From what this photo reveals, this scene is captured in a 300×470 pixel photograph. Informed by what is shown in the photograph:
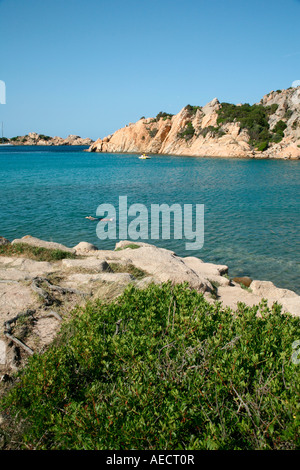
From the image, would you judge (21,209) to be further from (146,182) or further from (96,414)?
(96,414)

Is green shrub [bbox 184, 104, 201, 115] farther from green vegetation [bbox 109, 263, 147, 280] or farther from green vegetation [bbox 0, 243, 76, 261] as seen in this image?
green vegetation [bbox 109, 263, 147, 280]

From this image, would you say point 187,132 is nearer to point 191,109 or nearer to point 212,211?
point 191,109

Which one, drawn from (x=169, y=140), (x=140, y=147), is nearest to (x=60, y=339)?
(x=169, y=140)

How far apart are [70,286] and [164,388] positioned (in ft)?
17.9

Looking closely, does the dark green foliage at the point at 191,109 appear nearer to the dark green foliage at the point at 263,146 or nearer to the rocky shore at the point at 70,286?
the dark green foliage at the point at 263,146

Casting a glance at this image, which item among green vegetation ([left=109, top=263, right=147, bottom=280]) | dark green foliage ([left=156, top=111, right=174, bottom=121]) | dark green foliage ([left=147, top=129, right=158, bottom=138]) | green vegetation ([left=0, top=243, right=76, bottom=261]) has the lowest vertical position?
green vegetation ([left=109, top=263, right=147, bottom=280])

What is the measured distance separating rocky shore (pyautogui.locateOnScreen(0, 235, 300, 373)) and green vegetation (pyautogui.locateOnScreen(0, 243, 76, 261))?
127 mm

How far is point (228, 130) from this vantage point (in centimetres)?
8269

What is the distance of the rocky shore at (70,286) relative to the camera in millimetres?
6277

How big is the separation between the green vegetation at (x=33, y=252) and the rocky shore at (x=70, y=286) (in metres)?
0.13

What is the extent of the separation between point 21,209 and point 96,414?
80.2 ft

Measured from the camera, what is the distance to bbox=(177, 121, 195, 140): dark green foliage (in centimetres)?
9331

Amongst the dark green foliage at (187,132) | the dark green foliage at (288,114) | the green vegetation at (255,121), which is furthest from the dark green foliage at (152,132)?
the dark green foliage at (288,114)

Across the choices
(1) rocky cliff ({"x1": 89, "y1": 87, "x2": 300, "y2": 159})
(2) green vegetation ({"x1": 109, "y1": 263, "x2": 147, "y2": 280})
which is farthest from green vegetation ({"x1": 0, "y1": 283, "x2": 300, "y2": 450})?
(1) rocky cliff ({"x1": 89, "y1": 87, "x2": 300, "y2": 159})
